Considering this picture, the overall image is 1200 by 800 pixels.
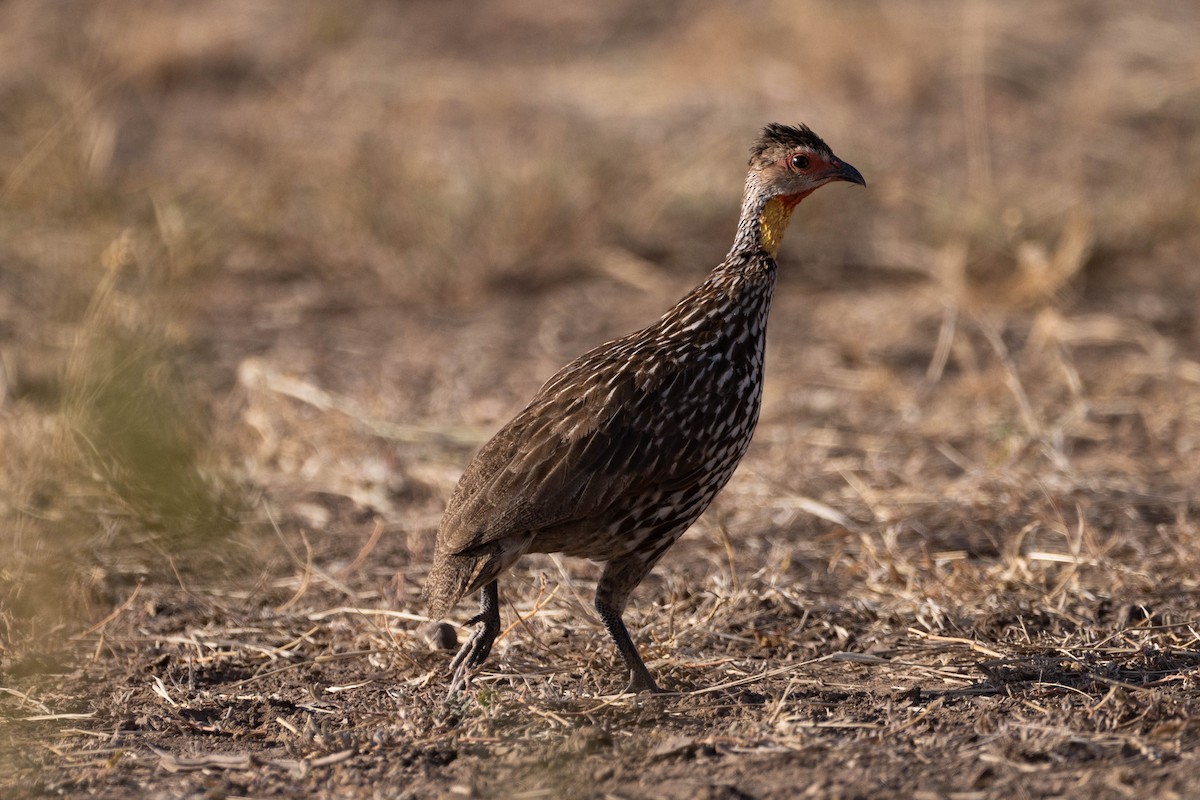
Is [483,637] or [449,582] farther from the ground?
[449,582]

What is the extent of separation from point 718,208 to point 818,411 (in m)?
3.23

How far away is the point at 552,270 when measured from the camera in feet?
36.5

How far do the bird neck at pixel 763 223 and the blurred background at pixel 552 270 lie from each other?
1.50 meters

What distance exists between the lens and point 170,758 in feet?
15.6

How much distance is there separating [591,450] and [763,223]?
1228 mm

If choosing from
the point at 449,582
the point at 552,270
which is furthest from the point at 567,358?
the point at 449,582

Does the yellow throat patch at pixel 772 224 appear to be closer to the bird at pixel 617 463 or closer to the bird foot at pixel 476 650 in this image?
the bird at pixel 617 463

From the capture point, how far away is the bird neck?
18.6ft

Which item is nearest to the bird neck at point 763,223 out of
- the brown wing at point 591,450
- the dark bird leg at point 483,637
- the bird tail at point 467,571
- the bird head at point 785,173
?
the bird head at point 785,173

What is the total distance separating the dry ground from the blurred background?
41 millimetres

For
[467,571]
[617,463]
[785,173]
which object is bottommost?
[467,571]

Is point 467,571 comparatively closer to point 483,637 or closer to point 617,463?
point 483,637

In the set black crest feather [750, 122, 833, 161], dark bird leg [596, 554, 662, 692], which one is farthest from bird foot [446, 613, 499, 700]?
black crest feather [750, 122, 833, 161]

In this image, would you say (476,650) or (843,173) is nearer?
(476,650)
